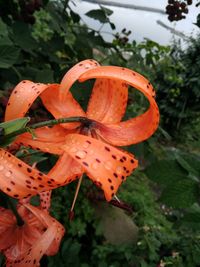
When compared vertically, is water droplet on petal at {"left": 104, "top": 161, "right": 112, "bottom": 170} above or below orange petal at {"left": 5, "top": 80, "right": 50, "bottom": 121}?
below

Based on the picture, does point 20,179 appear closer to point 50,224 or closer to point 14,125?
point 14,125

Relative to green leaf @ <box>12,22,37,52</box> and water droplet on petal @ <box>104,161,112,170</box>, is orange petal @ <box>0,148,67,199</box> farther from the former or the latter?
green leaf @ <box>12,22,37,52</box>

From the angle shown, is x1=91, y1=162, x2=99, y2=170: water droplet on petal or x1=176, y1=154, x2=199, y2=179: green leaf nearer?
x1=91, y1=162, x2=99, y2=170: water droplet on petal

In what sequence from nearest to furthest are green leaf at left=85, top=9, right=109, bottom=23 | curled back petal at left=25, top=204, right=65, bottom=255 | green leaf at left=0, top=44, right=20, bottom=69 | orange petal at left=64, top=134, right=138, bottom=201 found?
orange petal at left=64, top=134, right=138, bottom=201 → curled back petal at left=25, top=204, right=65, bottom=255 → green leaf at left=0, top=44, right=20, bottom=69 → green leaf at left=85, top=9, right=109, bottom=23

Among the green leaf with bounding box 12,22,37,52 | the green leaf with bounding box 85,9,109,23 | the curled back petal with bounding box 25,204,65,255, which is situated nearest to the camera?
the curled back petal with bounding box 25,204,65,255

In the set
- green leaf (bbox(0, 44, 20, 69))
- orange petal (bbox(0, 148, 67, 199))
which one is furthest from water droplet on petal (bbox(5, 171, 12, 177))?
green leaf (bbox(0, 44, 20, 69))

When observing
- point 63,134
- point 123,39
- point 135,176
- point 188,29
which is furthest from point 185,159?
point 188,29

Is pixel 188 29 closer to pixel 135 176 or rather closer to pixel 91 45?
pixel 135 176

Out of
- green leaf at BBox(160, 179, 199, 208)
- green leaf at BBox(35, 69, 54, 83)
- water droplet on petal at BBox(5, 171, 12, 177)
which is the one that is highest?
water droplet on petal at BBox(5, 171, 12, 177)
